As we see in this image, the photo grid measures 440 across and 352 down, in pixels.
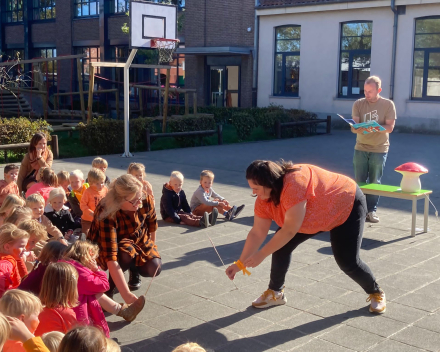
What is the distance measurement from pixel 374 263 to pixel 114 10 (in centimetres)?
2758

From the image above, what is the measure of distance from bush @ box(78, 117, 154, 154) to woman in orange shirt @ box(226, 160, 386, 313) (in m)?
11.0

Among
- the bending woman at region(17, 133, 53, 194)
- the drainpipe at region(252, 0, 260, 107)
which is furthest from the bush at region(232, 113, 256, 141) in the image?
the bending woman at region(17, 133, 53, 194)

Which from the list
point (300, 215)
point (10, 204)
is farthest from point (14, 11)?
point (300, 215)

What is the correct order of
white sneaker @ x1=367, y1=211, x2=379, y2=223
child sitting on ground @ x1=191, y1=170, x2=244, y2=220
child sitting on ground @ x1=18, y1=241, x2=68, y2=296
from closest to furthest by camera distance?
child sitting on ground @ x1=18, y1=241, x2=68, y2=296, white sneaker @ x1=367, y1=211, x2=379, y2=223, child sitting on ground @ x1=191, y1=170, x2=244, y2=220

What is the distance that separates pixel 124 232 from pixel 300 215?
1533mm

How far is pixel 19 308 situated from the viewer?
2961 mm

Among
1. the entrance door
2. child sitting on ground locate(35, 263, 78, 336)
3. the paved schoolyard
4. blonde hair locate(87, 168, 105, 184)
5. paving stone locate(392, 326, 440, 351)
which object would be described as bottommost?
the paved schoolyard

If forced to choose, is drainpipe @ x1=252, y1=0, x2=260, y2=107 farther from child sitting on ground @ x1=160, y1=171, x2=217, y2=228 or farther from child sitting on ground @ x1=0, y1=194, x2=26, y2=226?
child sitting on ground @ x1=0, y1=194, x2=26, y2=226

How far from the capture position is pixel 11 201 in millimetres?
5520

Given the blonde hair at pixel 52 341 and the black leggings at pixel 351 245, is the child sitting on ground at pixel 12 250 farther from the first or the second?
the black leggings at pixel 351 245

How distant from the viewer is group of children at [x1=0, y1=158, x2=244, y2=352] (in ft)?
9.04

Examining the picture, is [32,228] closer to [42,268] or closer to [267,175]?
[42,268]

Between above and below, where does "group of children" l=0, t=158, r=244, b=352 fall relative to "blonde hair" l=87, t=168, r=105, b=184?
below

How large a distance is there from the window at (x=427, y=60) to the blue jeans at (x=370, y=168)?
51.1 ft
